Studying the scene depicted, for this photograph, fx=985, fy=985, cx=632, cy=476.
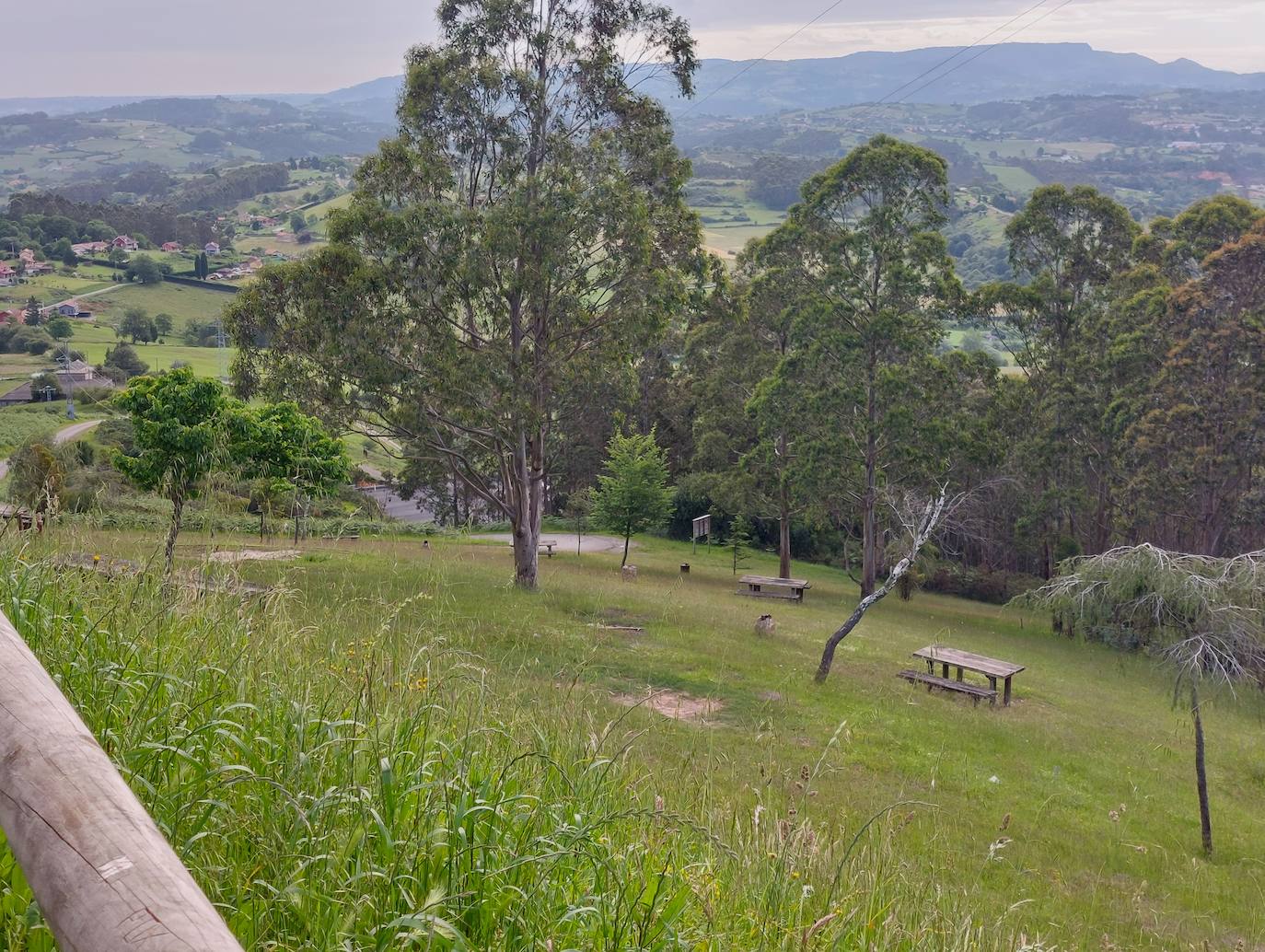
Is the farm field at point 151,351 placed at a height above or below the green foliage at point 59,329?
below

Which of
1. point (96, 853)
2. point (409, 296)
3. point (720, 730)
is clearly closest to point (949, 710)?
point (720, 730)

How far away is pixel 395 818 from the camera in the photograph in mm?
2607

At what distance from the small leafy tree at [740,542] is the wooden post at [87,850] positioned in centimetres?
3090

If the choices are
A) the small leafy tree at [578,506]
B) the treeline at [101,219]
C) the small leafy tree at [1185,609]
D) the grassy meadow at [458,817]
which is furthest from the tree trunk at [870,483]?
the treeline at [101,219]

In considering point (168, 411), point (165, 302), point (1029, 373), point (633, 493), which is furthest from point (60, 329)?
point (168, 411)

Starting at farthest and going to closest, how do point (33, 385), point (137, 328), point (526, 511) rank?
point (137, 328)
point (33, 385)
point (526, 511)

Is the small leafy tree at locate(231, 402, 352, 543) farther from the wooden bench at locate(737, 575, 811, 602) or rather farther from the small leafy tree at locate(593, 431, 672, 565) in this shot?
the wooden bench at locate(737, 575, 811, 602)

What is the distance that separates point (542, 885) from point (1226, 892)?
8819mm

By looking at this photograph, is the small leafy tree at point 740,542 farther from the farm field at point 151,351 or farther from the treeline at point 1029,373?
the farm field at point 151,351

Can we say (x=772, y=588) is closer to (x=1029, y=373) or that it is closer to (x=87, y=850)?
(x=1029, y=373)

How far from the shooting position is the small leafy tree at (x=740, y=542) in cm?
3378

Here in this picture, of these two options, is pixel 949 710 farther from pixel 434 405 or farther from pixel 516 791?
pixel 516 791

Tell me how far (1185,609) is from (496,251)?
12.1 meters

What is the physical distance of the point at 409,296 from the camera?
57.4 ft
